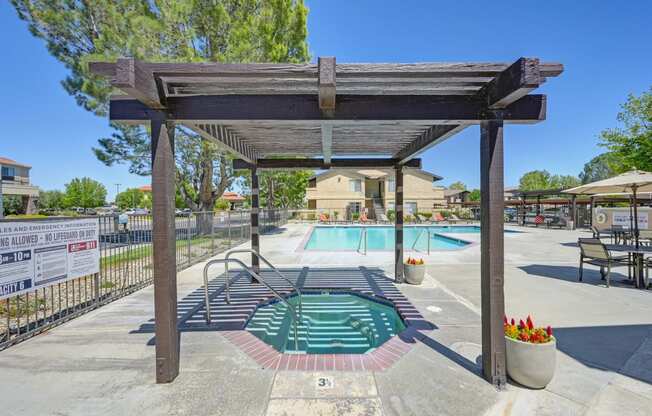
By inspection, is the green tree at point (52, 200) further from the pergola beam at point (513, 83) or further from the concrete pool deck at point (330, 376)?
the pergola beam at point (513, 83)

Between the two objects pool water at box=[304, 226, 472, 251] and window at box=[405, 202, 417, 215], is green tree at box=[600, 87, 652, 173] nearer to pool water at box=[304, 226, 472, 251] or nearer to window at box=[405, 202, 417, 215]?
pool water at box=[304, 226, 472, 251]

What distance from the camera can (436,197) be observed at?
31.3 meters

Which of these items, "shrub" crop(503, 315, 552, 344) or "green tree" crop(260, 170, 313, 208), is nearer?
"shrub" crop(503, 315, 552, 344)

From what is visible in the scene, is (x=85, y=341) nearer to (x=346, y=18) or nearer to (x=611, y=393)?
(x=611, y=393)

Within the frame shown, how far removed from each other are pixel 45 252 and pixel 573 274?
10.6 m

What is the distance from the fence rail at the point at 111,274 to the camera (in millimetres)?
4211

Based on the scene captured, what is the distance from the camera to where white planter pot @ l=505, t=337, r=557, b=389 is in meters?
2.65

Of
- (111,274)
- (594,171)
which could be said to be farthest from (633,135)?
(594,171)

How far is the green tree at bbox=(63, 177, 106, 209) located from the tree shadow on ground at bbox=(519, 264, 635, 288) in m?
75.2

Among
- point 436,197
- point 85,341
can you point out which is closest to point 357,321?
A: point 85,341

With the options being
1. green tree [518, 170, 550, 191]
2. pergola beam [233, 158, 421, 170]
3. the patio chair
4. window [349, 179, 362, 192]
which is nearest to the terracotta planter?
pergola beam [233, 158, 421, 170]

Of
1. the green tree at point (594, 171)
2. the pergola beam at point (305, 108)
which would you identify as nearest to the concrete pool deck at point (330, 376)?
the pergola beam at point (305, 108)

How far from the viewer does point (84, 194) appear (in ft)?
197

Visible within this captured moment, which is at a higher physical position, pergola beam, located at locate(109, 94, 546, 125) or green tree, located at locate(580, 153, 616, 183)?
green tree, located at locate(580, 153, 616, 183)
